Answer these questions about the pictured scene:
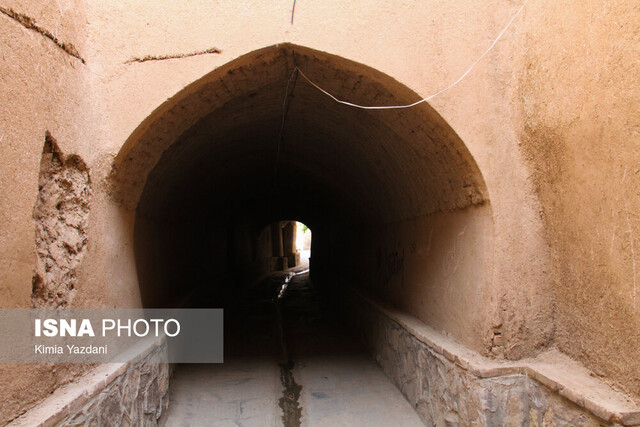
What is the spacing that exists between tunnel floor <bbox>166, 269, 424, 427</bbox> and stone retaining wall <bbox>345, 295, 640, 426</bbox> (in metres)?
0.49

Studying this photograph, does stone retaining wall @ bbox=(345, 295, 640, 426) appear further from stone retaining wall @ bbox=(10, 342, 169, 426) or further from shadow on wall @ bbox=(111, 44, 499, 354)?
stone retaining wall @ bbox=(10, 342, 169, 426)

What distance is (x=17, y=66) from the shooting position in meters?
2.72

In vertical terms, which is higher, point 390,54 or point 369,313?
point 390,54

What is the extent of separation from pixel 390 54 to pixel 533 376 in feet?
9.70

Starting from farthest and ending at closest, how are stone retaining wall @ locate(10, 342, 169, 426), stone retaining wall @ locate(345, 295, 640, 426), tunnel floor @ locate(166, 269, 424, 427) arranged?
1. tunnel floor @ locate(166, 269, 424, 427)
2. stone retaining wall @ locate(345, 295, 640, 426)
3. stone retaining wall @ locate(10, 342, 169, 426)

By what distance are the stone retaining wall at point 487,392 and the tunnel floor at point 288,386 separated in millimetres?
490

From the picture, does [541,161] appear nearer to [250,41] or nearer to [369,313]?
[250,41]

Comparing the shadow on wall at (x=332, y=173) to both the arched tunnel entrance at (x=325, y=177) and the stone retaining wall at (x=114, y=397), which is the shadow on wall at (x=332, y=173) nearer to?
the arched tunnel entrance at (x=325, y=177)

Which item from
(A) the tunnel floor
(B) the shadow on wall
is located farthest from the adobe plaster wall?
(A) the tunnel floor

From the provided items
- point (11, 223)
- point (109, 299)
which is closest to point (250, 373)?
point (109, 299)

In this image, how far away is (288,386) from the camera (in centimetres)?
562

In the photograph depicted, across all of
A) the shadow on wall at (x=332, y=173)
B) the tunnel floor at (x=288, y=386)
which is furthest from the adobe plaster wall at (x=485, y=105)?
the tunnel floor at (x=288, y=386)

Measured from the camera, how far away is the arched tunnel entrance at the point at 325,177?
156 inches

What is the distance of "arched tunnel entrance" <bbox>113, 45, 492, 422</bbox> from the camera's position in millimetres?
3975
